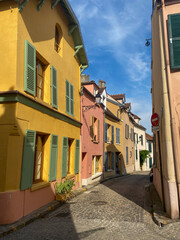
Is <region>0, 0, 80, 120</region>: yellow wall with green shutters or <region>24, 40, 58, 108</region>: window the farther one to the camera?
<region>24, 40, 58, 108</region>: window

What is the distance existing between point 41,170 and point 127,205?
11.6 feet

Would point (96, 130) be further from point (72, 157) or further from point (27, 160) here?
point (27, 160)

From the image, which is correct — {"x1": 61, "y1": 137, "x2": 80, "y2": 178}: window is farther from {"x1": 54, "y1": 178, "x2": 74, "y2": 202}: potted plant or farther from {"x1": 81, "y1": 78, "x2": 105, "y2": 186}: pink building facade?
{"x1": 54, "y1": 178, "x2": 74, "y2": 202}: potted plant

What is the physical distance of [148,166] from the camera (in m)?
34.8

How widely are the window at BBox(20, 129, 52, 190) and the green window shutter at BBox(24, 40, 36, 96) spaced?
4.56ft

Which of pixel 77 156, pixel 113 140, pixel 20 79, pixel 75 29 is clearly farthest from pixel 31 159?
pixel 113 140

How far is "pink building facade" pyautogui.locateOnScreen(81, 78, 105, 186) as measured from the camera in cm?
1289

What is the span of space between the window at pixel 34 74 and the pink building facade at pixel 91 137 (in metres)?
4.12

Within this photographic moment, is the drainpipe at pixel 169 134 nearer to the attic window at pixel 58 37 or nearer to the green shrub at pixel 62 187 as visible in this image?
the green shrub at pixel 62 187

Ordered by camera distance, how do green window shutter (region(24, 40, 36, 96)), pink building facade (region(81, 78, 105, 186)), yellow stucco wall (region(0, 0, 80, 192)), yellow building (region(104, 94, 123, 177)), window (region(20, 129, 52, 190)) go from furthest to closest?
yellow building (region(104, 94, 123, 177)) → pink building facade (region(81, 78, 105, 186)) → green window shutter (region(24, 40, 36, 96)) → window (region(20, 129, 52, 190)) → yellow stucco wall (region(0, 0, 80, 192))

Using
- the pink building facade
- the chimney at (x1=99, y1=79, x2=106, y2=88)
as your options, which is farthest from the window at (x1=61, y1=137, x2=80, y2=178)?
the chimney at (x1=99, y1=79, x2=106, y2=88)

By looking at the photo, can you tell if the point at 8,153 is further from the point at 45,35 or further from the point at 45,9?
the point at 45,9

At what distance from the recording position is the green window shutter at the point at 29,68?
6.68 m

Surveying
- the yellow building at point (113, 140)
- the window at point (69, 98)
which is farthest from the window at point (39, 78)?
the yellow building at point (113, 140)
